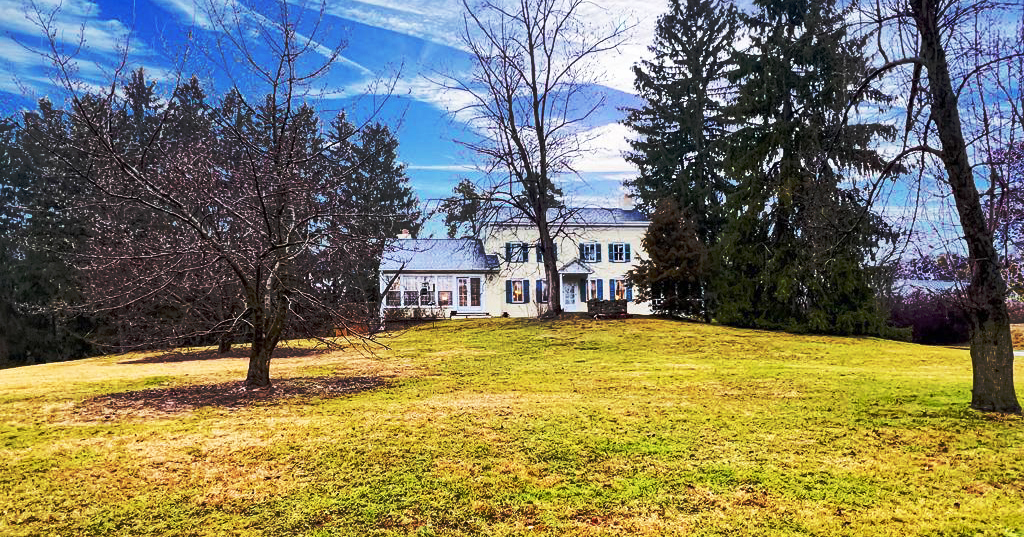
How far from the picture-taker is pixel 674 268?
78.6 ft

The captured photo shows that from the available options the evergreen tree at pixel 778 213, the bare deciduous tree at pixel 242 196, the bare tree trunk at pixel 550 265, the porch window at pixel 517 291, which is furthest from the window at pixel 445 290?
the bare deciduous tree at pixel 242 196

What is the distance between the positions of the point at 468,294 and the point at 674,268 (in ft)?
45.9

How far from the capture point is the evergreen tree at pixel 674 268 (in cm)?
2400

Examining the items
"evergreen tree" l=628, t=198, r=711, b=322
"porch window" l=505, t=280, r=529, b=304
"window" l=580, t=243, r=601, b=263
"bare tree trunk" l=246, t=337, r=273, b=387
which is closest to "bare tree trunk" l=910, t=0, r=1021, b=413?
"bare tree trunk" l=246, t=337, r=273, b=387

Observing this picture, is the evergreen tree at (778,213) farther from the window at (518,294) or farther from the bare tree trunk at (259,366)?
the bare tree trunk at (259,366)

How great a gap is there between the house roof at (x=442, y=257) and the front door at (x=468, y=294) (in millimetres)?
667

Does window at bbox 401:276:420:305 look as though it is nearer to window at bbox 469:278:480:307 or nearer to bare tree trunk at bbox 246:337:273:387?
window at bbox 469:278:480:307

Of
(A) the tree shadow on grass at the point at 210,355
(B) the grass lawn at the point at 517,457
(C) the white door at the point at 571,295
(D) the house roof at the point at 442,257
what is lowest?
(A) the tree shadow on grass at the point at 210,355

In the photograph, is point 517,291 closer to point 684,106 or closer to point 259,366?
point 684,106

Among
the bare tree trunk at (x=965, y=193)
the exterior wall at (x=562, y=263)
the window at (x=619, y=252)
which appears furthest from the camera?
the window at (x=619, y=252)

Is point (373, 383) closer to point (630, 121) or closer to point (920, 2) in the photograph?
point (920, 2)

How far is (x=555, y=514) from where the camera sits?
161 inches

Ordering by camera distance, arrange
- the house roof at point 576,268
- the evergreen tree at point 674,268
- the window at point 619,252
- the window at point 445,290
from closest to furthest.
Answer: the evergreen tree at point 674,268 → the house roof at point 576,268 → the window at point 445,290 → the window at point 619,252

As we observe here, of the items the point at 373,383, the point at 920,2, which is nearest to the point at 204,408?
the point at 373,383
